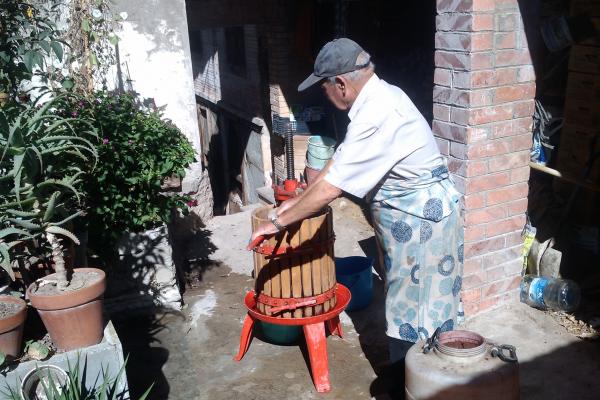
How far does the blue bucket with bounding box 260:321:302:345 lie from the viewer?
4.42m

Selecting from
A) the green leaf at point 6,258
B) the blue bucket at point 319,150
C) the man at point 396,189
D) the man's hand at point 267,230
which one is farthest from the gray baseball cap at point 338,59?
the blue bucket at point 319,150

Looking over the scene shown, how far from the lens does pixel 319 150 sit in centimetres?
834

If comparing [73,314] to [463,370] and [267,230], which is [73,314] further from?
[463,370]

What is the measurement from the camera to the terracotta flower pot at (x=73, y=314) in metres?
3.14

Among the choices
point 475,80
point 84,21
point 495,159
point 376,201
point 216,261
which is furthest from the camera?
point 216,261

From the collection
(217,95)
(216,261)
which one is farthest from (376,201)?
(217,95)

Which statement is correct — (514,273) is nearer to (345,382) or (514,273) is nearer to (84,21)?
(345,382)

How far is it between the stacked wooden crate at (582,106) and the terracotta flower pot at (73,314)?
11.9 ft

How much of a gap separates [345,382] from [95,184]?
92.6 inches

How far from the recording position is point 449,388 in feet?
9.12

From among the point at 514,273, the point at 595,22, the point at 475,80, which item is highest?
the point at 595,22

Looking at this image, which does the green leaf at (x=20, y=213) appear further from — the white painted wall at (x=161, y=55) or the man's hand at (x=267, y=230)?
the white painted wall at (x=161, y=55)

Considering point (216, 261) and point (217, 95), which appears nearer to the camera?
point (216, 261)

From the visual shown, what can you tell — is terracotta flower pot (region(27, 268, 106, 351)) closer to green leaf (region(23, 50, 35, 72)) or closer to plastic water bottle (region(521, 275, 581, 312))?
green leaf (region(23, 50, 35, 72))
